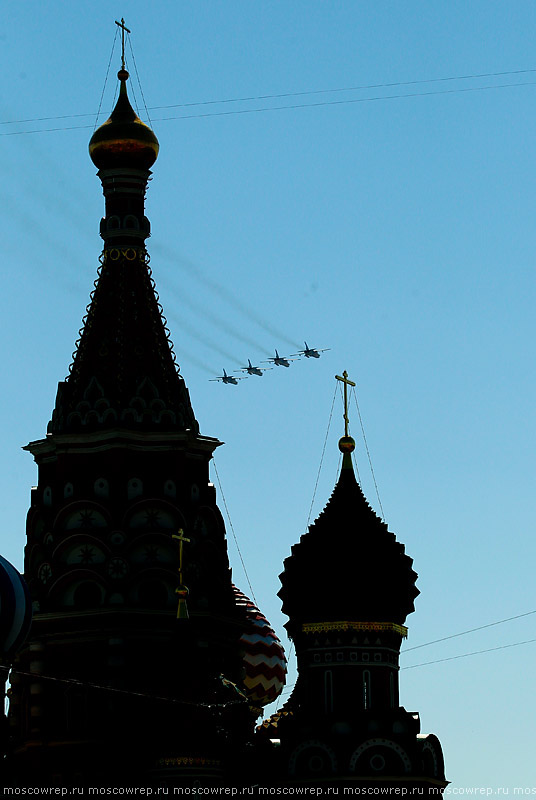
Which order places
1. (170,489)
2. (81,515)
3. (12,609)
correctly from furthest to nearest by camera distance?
(170,489), (81,515), (12,609)

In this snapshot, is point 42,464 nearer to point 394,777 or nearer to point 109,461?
point 109,461

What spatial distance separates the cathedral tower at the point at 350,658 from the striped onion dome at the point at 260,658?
7.64 metres

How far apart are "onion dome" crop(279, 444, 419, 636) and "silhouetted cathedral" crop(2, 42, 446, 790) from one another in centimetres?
5

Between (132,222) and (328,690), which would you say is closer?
(328,690)

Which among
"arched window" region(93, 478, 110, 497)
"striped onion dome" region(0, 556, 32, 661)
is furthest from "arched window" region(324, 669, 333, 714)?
"arched window" region(93, 478, 110, 497)

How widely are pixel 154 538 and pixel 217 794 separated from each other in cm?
813

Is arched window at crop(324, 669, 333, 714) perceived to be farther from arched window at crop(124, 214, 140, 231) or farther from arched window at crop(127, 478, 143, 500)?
arched window at crop(124, 214, 140, 231)

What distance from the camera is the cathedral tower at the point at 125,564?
64.2 meters

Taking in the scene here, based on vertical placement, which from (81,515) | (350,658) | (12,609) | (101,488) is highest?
(101,488)

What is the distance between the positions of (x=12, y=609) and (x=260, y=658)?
13648mm

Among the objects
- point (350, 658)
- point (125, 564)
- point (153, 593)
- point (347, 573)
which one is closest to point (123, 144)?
point (125, 564)

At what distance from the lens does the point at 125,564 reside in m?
66.3

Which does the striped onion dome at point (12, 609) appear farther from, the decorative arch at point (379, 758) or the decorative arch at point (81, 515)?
the decorative arch at point (379, 758)

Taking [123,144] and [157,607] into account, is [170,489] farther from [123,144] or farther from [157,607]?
[123,144]
